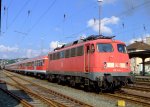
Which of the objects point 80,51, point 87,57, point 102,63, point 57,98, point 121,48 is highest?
point 121,48

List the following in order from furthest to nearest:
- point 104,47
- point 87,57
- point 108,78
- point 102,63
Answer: point 87,57 → point 104,47 → point 102,63 → point 108,78

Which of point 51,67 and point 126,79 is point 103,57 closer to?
point 126,79

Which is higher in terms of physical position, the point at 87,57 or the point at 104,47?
the point at 104,47

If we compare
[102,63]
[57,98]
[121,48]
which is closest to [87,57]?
[102,63]

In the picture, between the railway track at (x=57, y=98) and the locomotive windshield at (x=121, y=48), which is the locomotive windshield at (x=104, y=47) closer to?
the locomotive windshield at (x=121, y=48)

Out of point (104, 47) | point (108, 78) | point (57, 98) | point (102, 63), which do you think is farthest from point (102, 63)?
point (57, 98)

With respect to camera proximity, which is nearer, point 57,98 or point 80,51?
point 57,98

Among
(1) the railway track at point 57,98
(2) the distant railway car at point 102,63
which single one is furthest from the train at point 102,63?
(1) the railway track at point 57,98

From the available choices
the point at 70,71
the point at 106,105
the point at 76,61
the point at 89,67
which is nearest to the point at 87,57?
the point at 89,67

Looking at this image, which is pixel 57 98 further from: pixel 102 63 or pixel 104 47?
pixel 104 47

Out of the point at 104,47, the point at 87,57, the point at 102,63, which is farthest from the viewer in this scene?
the point at 87,57

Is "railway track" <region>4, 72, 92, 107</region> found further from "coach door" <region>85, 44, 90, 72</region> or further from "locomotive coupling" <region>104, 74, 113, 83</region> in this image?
"locomotive coupling" <region>104, 74, 113, 83</region>

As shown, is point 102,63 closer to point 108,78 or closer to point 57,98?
point 108,78

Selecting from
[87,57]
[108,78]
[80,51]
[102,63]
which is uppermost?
[80,51]
